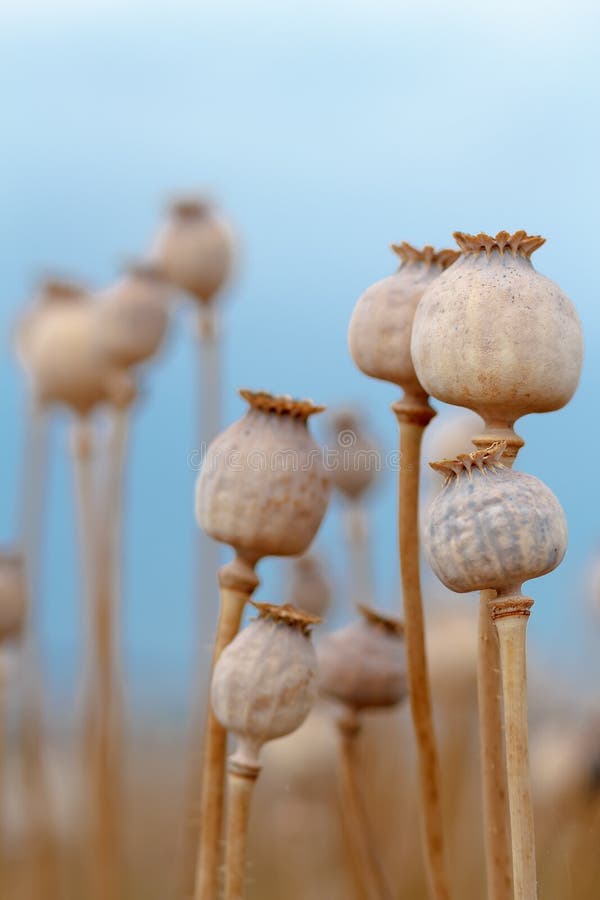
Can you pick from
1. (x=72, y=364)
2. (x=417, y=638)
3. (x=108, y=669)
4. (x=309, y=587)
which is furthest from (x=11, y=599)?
(x=417, y=638)

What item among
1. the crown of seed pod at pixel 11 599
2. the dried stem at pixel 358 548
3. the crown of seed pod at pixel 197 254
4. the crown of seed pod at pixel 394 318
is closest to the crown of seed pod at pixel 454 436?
the dried stem at pixel 358 548

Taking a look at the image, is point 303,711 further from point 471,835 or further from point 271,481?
point 471,835

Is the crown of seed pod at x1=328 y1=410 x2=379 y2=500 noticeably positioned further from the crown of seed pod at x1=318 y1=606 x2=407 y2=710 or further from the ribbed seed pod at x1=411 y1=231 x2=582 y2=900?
the ribbed seed pod at x1=411 y1=231 x2=582 y2=900

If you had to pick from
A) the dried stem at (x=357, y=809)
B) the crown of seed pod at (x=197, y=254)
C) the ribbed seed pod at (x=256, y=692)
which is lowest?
the dried stem at (x=357, y=809)

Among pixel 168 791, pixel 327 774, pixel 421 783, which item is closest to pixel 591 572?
pixel 327 774

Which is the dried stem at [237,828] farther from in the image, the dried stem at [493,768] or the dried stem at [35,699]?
the dried stem at [35,699]

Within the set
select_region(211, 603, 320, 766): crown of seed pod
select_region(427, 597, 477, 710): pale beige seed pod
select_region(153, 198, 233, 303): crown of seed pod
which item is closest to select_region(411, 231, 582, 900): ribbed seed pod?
select_region(211, 603, 320, 766): crown of seed pod
